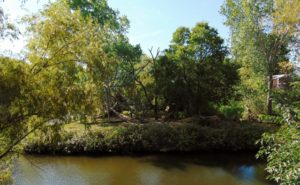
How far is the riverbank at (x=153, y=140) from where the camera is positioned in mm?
13914

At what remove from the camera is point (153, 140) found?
14.2 metres

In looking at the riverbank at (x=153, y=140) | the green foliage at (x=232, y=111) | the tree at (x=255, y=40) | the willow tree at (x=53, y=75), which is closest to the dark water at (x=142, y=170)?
the riverbank at (x=153, y=140)

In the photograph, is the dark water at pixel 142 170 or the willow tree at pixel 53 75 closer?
the willow tree at pixel 53 75

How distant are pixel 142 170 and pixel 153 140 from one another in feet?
9.12

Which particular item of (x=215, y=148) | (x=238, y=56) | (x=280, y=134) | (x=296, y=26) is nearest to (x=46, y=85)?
(x=280, y=134)

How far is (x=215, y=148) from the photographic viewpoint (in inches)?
569

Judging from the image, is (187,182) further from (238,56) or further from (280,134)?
(238,56)

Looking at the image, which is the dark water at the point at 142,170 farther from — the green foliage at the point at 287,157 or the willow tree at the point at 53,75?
the green foliage at the point at 287,157

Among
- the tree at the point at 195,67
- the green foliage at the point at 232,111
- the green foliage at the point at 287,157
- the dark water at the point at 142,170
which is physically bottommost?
the dark water at the point at 142,170

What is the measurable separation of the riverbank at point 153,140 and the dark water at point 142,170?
548mm

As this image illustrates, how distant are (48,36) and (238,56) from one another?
1522 centimetres

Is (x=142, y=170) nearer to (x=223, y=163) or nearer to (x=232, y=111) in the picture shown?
(x=223, y=163)

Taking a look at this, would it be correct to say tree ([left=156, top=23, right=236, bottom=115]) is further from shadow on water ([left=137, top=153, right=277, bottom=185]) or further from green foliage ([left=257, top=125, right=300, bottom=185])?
green foliage ([left=257, top=125, right=300, bottom=185])

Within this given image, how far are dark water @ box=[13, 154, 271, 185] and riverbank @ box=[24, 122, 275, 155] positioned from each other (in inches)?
21.6
